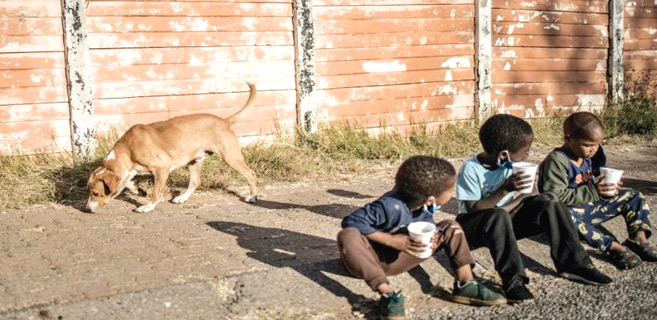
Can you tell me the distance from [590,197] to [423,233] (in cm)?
176

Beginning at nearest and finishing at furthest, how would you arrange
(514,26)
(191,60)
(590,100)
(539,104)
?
(191,60) < (514,26) < (539,104) < (590,100)

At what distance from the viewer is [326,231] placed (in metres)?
5.52

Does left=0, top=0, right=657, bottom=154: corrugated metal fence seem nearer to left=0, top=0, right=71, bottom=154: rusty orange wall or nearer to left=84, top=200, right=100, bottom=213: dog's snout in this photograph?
left=0, top=0, right=71, bottom=154: rusty orange wall

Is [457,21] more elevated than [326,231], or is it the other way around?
[457,21]

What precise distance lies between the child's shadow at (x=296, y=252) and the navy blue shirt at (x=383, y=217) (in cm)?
43

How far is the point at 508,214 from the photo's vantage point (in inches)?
173

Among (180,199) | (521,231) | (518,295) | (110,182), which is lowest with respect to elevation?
(518,295)

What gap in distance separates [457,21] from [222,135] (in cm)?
411

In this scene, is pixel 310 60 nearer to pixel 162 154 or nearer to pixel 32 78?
pixel 162 154

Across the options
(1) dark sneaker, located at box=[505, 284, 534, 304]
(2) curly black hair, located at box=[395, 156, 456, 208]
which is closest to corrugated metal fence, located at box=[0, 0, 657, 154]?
(2) curly black hair, located at box=[395, 156, 456, 208]

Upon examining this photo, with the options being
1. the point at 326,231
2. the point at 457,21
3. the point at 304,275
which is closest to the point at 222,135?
the point at 326,231

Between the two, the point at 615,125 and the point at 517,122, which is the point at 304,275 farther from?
the point at 615,125

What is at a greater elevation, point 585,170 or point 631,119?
point 585,170

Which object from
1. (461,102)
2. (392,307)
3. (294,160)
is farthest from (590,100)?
(392,307)
